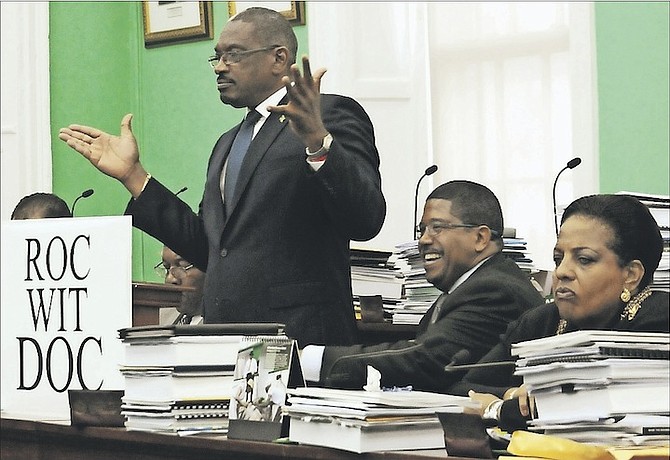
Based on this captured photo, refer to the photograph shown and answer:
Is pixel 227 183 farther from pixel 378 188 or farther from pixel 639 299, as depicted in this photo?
pixel 639 299

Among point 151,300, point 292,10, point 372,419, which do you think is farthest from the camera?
point 292,10

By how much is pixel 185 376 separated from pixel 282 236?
73 cm

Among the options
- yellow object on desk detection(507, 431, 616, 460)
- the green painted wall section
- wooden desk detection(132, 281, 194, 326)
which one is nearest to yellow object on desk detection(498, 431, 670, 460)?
yellow object on desk detection(507, 431, 616, 460)

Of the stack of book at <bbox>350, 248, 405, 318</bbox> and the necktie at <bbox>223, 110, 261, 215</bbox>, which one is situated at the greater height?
the necktie at <bbox>223, 110, 261, 215</bbox>

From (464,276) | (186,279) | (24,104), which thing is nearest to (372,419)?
(464,276)

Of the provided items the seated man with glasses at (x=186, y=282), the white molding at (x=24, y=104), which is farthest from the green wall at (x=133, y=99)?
the seated man with glasses at (x=186, y=282)

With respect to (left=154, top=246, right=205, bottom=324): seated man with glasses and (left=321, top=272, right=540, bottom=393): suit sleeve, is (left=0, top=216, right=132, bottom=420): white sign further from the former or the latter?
(left=154, top=246, right=205, bottom=324): seated man with glasses

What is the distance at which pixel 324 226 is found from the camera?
3.07m

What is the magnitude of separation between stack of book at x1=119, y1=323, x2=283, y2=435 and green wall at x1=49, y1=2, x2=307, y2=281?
4145mm

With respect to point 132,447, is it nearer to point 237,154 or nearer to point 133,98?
point 237,154

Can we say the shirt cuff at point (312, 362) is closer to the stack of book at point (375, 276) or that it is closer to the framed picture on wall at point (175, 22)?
the stack of book at point (375, 276)

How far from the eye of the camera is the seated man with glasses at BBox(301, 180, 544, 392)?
2.88 m

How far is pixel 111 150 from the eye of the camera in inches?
122

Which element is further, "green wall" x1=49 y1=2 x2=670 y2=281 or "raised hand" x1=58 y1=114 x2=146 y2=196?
"green wall" x1=49 y1=2 x2=670 y2=281
